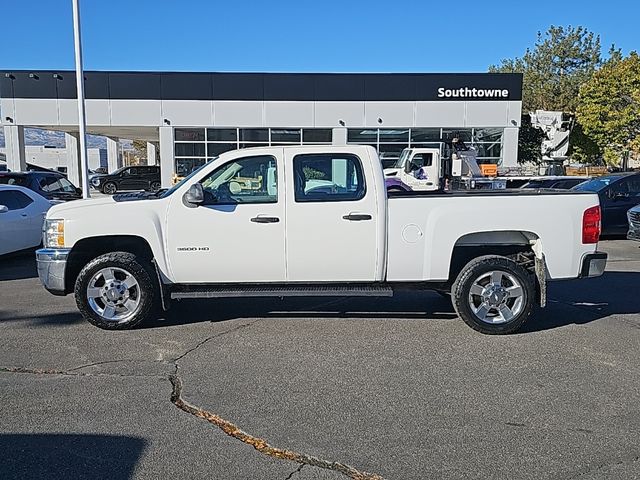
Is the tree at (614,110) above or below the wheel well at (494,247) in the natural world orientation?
above

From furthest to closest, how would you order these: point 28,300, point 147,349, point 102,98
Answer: point 102,98 → point 28,300 → point 147,349

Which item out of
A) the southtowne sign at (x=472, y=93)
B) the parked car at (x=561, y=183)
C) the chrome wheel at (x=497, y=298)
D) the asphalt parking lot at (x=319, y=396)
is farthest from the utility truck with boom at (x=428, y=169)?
the chrome wheel at (x=497, y=298)

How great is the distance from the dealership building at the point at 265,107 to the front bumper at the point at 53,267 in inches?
938

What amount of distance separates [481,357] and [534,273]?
4.60 ft

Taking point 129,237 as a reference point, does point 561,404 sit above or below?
below

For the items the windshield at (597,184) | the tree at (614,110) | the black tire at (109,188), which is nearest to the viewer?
the windshield at (597,184)

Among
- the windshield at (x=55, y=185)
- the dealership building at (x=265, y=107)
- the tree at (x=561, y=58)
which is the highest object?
the tree at (x=561, y=58)

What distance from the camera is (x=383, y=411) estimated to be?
4215mm

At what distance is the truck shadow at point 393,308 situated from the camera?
22.3 feet

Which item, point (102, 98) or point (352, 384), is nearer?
point (352, 384)

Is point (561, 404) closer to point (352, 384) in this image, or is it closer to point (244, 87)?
point (352, 384)

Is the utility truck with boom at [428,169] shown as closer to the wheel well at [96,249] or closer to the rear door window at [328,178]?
the rear door window at [328,178]

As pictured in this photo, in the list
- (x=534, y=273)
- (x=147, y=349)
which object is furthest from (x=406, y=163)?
(x=147, y=349)

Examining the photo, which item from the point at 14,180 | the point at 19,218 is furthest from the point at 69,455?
the point at 14,180
